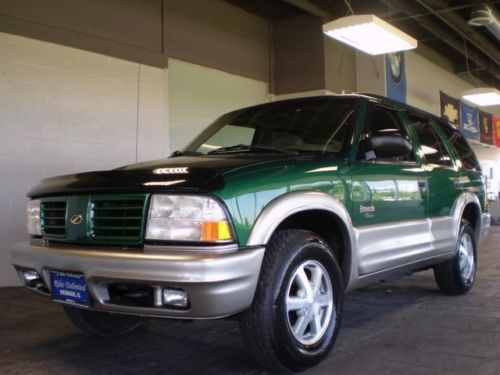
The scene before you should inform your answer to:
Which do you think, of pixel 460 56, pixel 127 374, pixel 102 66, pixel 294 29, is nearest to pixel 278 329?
pixel 127 374

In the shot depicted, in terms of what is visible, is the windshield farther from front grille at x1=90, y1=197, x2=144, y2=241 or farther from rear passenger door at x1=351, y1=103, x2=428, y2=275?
front grille at x1=90, y1=197, x2=144, y2=241

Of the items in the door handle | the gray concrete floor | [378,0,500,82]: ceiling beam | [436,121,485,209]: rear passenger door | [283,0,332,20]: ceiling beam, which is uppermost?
[378,0,500,82]: ceiling beam

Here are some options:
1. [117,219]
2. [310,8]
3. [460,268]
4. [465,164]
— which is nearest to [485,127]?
[310,8]

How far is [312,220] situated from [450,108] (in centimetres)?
1322

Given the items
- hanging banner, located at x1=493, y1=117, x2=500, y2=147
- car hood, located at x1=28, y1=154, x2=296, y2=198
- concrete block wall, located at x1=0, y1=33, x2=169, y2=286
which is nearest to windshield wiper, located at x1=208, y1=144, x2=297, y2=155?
car hood, located at x1=28, y1=154, x2=296, y2=198

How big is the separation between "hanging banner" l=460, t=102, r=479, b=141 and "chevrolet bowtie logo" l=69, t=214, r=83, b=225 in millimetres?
14521

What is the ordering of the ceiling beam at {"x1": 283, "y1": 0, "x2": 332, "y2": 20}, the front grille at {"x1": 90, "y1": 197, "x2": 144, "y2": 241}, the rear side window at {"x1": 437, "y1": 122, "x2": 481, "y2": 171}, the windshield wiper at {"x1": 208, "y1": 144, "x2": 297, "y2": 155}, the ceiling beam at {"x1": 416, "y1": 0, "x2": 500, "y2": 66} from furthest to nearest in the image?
the ceiling beam at {"x1": 416, "y1": 0, "x2": 500, "y2": 66}, the ceiling beam at {"x1": 283, "y1": 0, "x2": 332, "y2": 20}, the rear side window at {"x1": 437, "y1": 122, "x2": 481, "y2": 171}, the windshield wiper at {"x1": 208, "y1": 144, "x2": 297, "y2": 155}, the front grille at {"x1": 90, "y1": 197, "x2": 144, "y2": 241}

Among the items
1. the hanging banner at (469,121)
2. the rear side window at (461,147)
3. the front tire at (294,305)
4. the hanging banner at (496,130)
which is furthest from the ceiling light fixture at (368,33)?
the hanging banner at (496,130)

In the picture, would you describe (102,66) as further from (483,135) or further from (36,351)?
(483,135)

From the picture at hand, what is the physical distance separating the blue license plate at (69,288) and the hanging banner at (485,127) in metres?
16.4

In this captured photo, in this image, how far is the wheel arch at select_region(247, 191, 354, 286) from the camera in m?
2.86

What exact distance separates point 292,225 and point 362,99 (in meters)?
1.32

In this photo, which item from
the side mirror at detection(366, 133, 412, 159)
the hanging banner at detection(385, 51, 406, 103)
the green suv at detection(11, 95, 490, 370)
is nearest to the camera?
the green suv at detection(11, 95, 490, 370)

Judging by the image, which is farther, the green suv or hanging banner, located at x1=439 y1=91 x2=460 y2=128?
hanging banner, located at x1=439 y1=91 x2=460 y2=128
